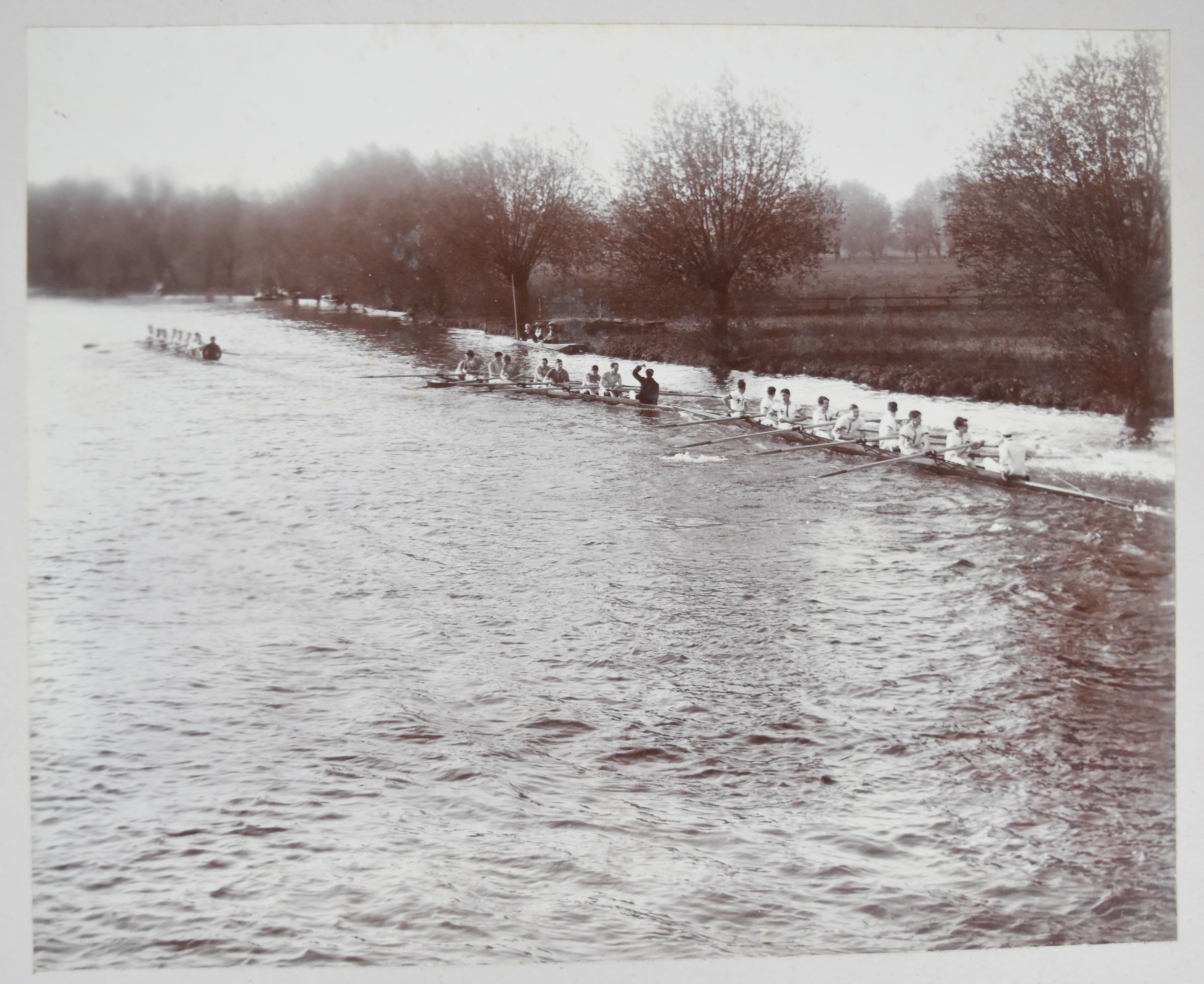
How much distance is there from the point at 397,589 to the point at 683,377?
1092mm

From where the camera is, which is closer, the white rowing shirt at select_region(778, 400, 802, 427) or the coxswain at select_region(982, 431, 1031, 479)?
the coxswain at select_region(982, 431, 1031, 479)

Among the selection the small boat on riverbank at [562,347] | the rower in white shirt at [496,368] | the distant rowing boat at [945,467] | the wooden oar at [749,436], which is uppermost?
the small boat on riverbank at [562,347]

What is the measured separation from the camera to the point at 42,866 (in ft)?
8.02

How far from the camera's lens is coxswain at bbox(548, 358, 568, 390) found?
2863 mm

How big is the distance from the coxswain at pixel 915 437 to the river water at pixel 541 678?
0.22 feet

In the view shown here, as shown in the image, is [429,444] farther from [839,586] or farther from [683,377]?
[839,586]

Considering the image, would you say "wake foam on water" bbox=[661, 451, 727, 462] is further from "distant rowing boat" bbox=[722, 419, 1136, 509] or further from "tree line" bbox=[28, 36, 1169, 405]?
"tree line" bbox=[28, 36, 1169, 405]

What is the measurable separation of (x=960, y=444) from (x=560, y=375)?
1.26m

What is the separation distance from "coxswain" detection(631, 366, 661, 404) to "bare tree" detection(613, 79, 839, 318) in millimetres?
286

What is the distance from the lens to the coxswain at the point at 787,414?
2.78 metres

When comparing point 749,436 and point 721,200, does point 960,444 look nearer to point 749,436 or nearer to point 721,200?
point 749,436

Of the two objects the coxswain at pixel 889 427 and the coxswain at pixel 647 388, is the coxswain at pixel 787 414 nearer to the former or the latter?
the coxswain at pixel 889 427

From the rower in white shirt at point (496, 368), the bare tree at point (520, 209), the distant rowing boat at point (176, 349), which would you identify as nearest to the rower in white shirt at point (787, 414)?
the bare tree at point (520, 209)

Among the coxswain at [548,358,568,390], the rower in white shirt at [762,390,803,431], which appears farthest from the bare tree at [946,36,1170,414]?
the coxswain at [548,358,568,390]
